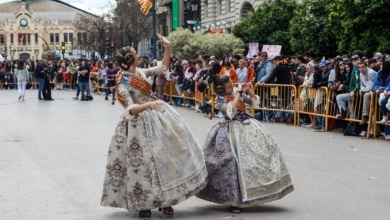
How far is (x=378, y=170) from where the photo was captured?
460 inches

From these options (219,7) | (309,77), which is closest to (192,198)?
(309,77)

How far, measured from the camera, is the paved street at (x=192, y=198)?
8.47 metres

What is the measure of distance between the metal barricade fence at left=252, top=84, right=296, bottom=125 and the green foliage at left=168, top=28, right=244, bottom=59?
18.4m

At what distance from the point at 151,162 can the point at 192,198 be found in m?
1.61

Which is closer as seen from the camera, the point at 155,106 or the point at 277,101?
the point at 155,106

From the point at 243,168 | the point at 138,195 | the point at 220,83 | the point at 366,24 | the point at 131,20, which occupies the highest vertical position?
the point at 131,20

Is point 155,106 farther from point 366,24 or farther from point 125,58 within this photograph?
point 366,24

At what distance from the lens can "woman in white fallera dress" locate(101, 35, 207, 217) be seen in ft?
25.8

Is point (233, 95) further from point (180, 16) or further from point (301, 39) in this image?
point (180, 16)

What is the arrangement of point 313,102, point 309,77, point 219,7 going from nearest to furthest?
point 313,102 → point 309,77 → point 219,7

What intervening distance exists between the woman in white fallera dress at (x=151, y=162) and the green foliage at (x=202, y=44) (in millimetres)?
31004

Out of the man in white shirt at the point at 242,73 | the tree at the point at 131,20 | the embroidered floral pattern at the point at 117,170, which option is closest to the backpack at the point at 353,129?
the man in white shirt at the point at 242,73

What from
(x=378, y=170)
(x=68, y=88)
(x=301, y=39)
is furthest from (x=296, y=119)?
(x=68, y=88)

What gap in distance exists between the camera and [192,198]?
9336mm
